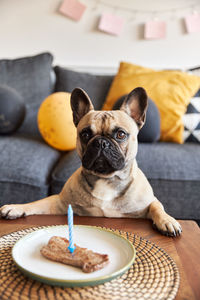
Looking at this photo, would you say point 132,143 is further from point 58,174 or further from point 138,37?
point 138,37

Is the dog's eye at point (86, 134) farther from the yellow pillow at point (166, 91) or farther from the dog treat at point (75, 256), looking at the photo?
the yellow pillow at point (166, 91)

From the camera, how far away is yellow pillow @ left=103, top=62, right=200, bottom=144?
180 centimetres

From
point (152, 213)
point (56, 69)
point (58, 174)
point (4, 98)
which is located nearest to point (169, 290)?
point (152, 213)

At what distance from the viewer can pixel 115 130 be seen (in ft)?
3.21

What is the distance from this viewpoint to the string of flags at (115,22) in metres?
2.35

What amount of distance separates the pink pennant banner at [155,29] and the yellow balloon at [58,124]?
40.6 inches

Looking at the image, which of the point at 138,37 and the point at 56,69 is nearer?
the point at 56,69

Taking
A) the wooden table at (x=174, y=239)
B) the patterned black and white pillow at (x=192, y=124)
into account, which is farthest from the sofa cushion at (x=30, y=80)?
the wooden table at (x=174, y=239)

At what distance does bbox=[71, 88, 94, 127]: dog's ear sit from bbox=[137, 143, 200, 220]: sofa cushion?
0.45 m

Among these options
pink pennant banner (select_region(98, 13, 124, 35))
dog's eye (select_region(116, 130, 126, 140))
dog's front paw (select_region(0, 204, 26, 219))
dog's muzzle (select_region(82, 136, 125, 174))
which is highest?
pink pennant banner (select_region(98, 13, 124, 35))

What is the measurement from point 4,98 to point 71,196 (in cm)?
93

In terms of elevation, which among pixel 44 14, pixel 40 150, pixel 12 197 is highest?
pixel 44 14

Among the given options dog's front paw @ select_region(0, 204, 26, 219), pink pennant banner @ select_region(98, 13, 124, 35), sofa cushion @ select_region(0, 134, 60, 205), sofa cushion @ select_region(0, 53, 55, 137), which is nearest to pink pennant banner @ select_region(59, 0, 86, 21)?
pink pennant banner @ select_region(98, 13, 124, 35)

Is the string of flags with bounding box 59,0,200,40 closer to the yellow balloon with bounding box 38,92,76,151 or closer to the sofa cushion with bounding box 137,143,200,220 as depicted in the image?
the yellow balloon with bounding box 38,92,76,151
